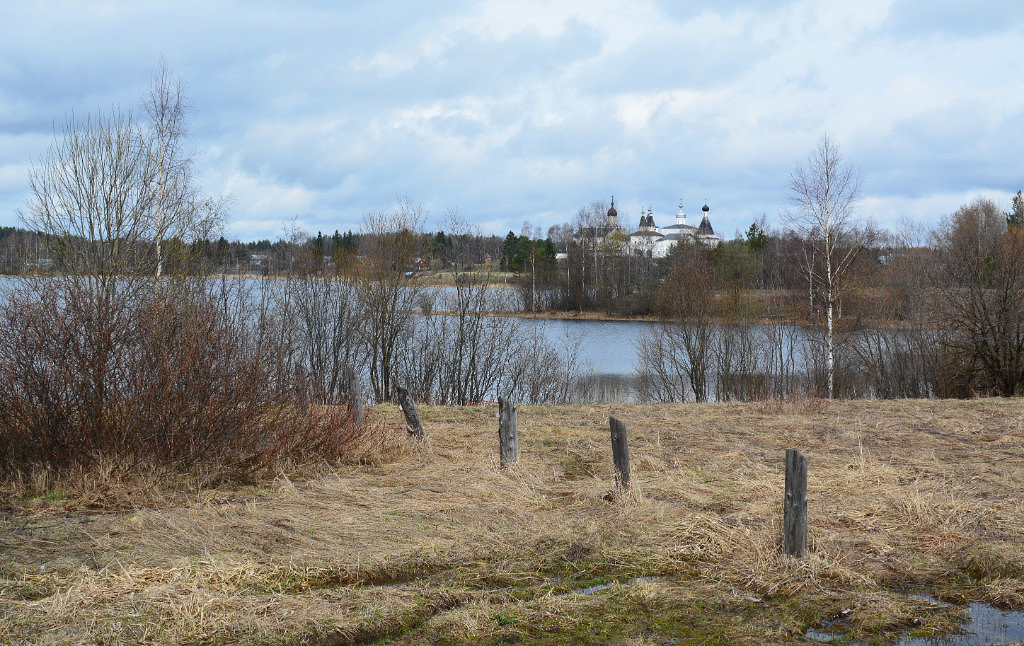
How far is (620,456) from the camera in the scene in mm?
8141

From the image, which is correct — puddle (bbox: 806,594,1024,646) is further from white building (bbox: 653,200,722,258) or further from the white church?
white building (bbox: 653,200,722,258)

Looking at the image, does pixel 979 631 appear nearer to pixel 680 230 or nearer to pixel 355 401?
pixel 355 401

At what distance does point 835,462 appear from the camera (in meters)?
9.51

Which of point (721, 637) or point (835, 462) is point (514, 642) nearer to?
point (721, 637)

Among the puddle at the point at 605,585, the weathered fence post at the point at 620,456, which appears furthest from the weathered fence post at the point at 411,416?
the puddle at the point at 605,585

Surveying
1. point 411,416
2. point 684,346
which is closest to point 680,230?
point 684,346

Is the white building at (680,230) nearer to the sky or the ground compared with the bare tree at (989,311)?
nearer to the sky

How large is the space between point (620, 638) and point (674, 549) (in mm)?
1634

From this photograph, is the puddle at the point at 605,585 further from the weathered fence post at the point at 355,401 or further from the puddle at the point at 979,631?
the weathered fence post at the point at 355,401

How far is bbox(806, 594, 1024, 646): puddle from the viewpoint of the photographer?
486cm

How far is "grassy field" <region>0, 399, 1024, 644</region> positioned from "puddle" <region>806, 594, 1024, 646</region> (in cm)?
9

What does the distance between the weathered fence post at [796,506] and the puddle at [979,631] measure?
33.5 inches

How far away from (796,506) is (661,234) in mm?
108396

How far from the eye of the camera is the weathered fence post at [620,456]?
26.5 ft
